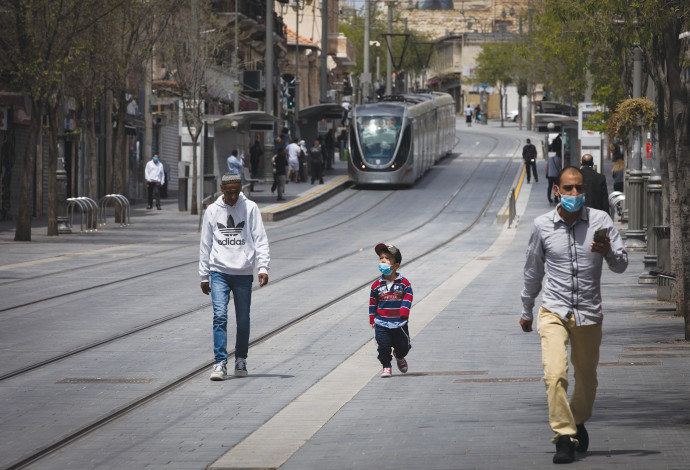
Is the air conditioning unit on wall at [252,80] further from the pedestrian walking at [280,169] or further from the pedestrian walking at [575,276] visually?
the pedestrian walking at [575,276]

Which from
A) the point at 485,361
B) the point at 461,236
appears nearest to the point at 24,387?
the point at 485,361

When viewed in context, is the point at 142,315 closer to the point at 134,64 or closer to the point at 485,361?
the point at 485,361

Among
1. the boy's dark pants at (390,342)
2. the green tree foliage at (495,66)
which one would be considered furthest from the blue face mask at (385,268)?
the green tree foliage at (495,66)

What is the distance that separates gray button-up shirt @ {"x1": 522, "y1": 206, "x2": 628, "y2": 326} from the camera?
300 inches

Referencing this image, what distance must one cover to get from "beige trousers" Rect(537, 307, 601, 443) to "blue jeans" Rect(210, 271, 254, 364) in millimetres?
3646

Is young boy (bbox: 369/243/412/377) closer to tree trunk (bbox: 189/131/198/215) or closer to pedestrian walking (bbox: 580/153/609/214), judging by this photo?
pedestrian walking (bbox: 580/153/609/214)

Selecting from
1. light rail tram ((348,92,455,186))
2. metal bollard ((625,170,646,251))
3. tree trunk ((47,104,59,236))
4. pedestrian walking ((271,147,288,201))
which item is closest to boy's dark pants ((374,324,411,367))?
metal bollard ((625,170,646,251))

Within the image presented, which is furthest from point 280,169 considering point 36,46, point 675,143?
point 675,143

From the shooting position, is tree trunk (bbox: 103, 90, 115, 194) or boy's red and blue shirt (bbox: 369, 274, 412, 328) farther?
tree trunk (bbox: 103, 90, 115, 194)

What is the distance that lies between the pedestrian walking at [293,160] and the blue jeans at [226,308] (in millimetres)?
40059

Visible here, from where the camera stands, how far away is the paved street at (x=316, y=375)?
25.2ft

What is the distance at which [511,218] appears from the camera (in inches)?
1383

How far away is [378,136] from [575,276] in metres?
41.3

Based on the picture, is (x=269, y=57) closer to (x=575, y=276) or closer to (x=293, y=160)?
(x=293, y=160)
